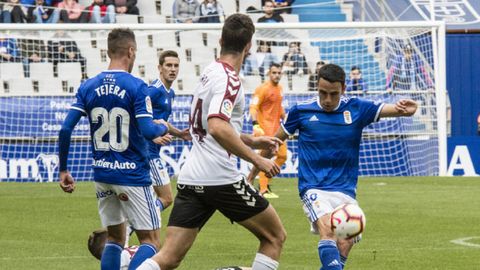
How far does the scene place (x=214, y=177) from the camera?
8.28 metres

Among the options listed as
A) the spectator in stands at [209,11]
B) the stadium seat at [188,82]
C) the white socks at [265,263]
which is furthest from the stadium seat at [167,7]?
the white socks at [265,263]

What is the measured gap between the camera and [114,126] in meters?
9.27

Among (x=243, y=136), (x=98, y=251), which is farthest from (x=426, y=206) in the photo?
(x=243, y=136)

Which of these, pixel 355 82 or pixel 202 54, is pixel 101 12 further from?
pixel 355 82

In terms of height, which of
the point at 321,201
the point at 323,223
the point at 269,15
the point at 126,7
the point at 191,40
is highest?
the point at 126,7

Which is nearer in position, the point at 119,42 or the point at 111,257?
the point at 119,42

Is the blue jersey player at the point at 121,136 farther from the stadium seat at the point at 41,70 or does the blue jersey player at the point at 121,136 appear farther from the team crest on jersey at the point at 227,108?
the stadium seat at the point at 41,70

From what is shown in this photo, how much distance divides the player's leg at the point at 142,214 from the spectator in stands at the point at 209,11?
19271 millimetres

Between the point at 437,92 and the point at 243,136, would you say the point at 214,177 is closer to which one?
the point at 243,136

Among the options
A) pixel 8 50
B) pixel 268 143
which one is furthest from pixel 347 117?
pixel 8 50

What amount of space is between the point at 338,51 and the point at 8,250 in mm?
15962

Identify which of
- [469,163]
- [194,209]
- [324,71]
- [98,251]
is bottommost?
[469,163]

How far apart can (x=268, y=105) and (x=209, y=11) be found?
842 cm

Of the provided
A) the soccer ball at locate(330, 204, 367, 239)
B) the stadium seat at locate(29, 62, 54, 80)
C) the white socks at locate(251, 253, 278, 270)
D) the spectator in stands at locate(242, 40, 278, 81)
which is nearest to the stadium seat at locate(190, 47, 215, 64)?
the spectator in stands at locate(242, 40, 278, 81)
